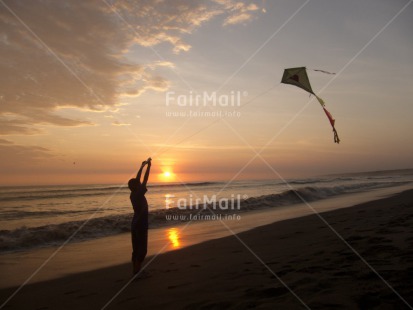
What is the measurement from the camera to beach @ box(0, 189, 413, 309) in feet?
12.7

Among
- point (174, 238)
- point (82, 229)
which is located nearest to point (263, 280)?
point (174, 238)

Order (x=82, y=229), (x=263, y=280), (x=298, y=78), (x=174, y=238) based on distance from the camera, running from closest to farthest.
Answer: (x=263, y=280)
(x=298, y=78)
(x=174, y=238)
(x=82, y=229)

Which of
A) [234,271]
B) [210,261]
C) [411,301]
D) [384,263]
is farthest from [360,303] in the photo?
[210,261]

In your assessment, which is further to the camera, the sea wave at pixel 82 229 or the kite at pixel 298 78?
the sea wave at pixel 82 229

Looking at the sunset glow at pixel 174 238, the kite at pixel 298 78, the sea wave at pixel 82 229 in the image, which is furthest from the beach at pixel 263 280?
the sea wave at pixel 82 229

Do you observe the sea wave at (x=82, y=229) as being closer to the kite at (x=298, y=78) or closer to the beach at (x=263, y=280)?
the beach at (x=263, y=280)

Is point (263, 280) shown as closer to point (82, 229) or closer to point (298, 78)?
point (298, 78)

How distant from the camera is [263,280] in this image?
4805 millimetres

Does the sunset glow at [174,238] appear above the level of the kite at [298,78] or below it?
below

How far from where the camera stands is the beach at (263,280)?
3.86 metres

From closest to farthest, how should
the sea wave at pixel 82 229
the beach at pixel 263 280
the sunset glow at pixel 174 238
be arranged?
the beach at pixel 263 280 → the sunset glow at pixel 174 238 → the sea wave at pixel 82 229

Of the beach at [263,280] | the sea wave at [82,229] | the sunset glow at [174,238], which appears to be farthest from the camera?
the sea wave at [82,229]

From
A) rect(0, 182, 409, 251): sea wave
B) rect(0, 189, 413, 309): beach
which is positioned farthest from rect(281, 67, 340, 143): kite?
rect(0, 182, 409, 251): sea wave

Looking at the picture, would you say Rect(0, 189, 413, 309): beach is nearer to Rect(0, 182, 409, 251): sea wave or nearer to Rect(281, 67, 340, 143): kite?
Rect(281, 67, 340, 143): kite
